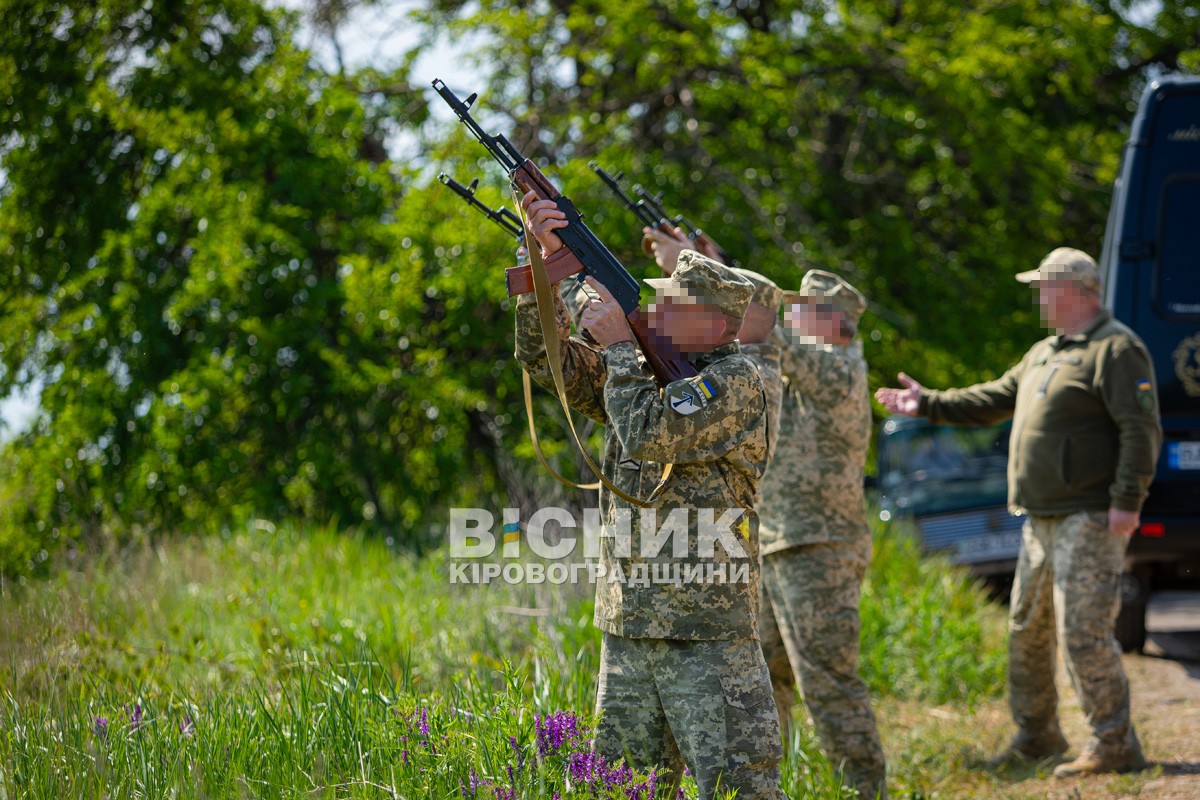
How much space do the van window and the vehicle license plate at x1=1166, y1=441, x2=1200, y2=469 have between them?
712mm

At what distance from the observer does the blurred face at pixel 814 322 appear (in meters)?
4.64

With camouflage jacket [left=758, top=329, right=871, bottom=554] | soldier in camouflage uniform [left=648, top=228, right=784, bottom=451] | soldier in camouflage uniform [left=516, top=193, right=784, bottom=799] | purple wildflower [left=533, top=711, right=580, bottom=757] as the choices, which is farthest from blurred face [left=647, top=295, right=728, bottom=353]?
camouflage jacket [left=758, top=329, right=871, bottom=554]

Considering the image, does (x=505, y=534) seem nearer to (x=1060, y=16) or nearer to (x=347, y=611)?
(x=347, y=611)

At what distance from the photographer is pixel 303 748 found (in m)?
3.40

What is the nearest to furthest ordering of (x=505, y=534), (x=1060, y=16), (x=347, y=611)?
(x=347, y=611)
(x=505, y=534)
(x=1060, y=16)

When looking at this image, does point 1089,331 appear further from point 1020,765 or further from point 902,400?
point 1020,765

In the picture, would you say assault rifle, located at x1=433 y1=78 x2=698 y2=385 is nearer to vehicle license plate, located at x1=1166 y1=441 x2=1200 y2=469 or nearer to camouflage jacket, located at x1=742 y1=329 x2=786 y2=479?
camouflage jacket, located at x1=742 y1=329 x2=786 y2=479

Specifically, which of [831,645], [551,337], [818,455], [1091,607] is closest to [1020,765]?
[1091,607]

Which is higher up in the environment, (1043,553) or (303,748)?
(1043,553)

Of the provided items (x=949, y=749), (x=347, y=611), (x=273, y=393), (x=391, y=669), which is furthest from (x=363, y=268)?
(x=949, y=749)

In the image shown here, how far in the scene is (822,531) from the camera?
4.50 m

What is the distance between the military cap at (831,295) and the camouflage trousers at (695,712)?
5.78ft

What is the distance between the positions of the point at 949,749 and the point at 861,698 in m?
1.12

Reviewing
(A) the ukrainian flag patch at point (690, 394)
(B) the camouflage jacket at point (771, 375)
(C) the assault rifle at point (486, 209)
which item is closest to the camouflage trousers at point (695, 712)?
(B) the camouflage jacket at point (771, 375)
